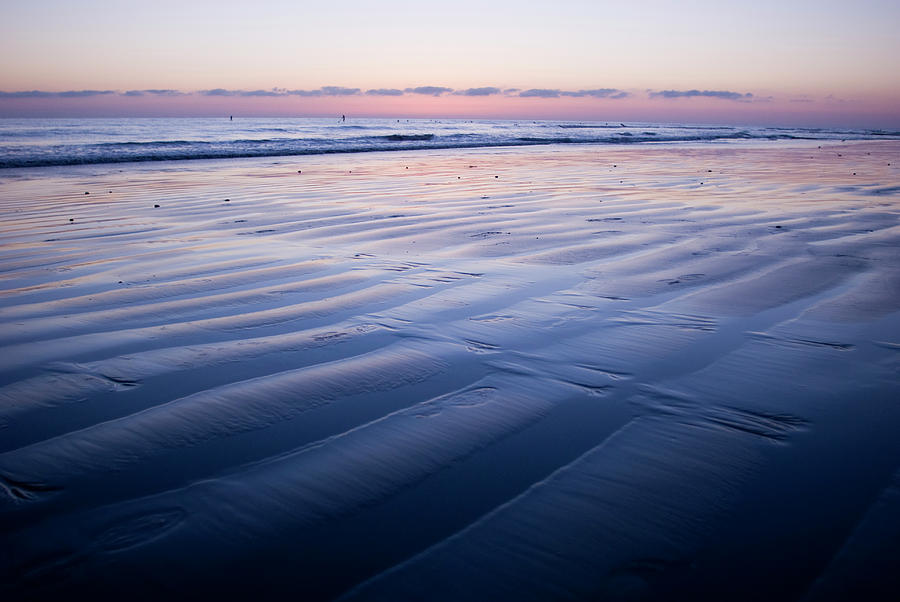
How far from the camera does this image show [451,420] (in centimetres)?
177

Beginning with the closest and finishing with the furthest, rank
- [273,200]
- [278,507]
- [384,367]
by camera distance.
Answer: [278,507]
[384,367]
[273,200]

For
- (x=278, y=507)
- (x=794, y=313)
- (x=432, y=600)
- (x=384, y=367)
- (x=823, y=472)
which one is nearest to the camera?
(x=432, y=600)

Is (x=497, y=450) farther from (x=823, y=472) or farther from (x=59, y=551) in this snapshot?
(x=59, y=551)

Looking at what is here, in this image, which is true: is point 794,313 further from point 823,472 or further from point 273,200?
point 273,200

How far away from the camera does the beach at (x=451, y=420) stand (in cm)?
Answer: 119

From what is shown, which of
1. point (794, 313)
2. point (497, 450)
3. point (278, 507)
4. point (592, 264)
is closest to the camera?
point (278, 507)

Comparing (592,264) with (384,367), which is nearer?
(384,367)

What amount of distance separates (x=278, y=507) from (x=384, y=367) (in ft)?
2.75

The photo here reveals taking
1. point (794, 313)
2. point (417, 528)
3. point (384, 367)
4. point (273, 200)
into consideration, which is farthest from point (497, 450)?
point (273, 200)

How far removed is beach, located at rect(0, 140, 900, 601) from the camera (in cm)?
119

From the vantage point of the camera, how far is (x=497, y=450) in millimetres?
1603

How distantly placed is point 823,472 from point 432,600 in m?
1.05

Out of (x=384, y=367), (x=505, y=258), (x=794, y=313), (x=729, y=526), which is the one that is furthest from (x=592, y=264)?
(x=729, y=526)

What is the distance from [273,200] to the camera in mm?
6695
